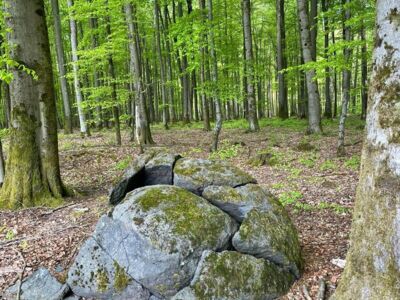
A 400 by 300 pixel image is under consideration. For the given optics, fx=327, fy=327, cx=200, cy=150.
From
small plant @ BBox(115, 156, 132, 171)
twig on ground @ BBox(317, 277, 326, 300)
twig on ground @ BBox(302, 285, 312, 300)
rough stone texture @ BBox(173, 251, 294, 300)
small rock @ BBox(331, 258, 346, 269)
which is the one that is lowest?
twig on ground @ BBox(302, 285, 312, 300)

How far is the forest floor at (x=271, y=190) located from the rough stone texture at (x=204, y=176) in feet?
4.90

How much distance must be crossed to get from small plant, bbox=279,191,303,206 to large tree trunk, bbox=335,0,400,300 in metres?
3.62

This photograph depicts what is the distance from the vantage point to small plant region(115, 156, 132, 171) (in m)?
10.5

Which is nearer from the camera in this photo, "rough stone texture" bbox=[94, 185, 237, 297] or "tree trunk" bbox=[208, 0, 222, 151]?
"rough stone texture" bbox=[94, 185, 237, 297]

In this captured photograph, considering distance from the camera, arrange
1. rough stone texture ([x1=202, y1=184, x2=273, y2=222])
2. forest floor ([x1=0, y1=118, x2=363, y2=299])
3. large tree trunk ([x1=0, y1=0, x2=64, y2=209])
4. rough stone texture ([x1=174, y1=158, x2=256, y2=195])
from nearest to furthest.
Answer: rough stone texture ([x1=202, y1=184, x2=273, y2=222])
forest floor ([x1=0, y1=118, x2=363, y2=299])
rough stone texture ([x1=174, y1=158, x2=256, y2=195])
large tree trunk ([x1=0, y1=0, x2=64, y2=209])

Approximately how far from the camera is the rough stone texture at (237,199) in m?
4.71

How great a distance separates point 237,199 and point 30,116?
4924mm

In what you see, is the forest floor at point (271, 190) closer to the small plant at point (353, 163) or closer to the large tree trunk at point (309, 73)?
the small plant at point (353, 163)

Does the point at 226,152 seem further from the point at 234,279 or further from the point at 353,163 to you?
the point at 234,279

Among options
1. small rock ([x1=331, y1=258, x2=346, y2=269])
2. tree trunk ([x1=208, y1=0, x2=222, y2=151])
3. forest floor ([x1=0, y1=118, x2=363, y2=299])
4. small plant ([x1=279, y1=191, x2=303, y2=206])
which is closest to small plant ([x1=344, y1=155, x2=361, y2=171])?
forest floor ([x1=0, y1=118, x2=363, y2=299])

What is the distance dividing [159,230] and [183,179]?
1.23m

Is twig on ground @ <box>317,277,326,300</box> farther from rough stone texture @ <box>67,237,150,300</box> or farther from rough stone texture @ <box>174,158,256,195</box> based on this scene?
rough stone texture @ <box>67,237,150,300</box>

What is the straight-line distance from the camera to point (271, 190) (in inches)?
301

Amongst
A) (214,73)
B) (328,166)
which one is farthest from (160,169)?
(214,73)
